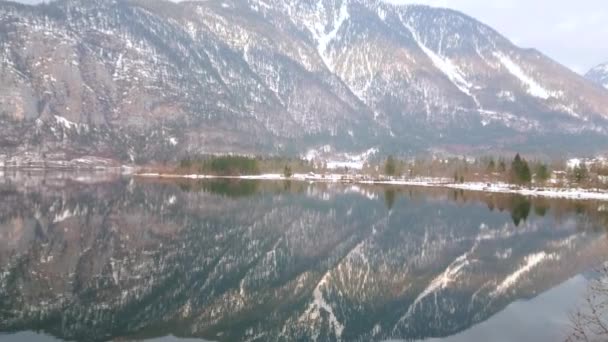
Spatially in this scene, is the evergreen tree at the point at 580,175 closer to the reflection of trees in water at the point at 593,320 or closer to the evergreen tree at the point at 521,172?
the evergreen tree at the point at 521,172

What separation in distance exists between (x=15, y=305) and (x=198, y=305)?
9271 millimetres

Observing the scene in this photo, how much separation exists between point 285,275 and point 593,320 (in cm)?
2738

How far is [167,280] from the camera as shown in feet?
117

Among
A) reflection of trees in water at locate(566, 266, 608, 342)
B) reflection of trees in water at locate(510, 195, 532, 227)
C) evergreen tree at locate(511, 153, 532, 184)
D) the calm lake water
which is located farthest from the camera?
evergreen tree at locate(511, 153, 532, 184)

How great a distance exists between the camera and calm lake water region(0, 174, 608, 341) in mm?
27234

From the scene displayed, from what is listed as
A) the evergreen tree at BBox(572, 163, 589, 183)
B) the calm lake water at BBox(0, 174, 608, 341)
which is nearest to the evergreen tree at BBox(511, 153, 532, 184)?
the evergreen tree at BBox(572, 163, 589, 183)

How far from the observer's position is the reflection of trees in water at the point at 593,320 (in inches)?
452

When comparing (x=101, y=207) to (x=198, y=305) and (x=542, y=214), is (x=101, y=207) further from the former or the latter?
(x=542, y=214)

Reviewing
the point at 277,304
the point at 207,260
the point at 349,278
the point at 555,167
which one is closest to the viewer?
the point at 277,304

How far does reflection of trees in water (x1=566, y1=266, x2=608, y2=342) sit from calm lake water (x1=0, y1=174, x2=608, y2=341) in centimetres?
119

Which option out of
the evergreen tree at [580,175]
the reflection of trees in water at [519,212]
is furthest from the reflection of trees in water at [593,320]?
the evergreen tree at [580,175]

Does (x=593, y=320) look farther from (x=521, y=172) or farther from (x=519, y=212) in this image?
(x=521, y=172)

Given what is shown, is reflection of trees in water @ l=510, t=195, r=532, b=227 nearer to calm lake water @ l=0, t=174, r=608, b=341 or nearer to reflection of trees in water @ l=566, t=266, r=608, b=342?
calm lake water @ l=0, t=174, r=608, b=341

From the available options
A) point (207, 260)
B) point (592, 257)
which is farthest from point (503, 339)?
point (592, 257)
